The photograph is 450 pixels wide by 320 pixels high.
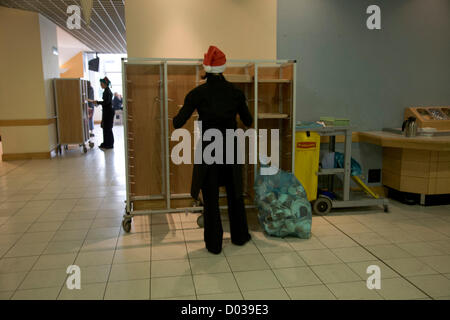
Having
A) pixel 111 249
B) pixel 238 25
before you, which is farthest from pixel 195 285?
pixel 238 25

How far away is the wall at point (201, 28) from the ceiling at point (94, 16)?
7.63ft

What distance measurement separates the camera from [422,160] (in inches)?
196

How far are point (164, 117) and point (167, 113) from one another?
16cm

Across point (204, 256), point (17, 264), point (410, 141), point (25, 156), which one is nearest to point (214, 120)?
point (204, 256)

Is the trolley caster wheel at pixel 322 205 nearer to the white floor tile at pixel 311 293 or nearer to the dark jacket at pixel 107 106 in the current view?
the white floor tile at pixel 311 293

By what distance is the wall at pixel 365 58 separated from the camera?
5109mm

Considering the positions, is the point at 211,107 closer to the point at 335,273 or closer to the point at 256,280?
the point at 256,280

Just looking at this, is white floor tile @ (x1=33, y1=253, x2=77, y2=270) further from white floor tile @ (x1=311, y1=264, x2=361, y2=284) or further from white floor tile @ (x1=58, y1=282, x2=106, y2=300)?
white floor tile @ (x1=311, y1=264, x2=361, y2=284)

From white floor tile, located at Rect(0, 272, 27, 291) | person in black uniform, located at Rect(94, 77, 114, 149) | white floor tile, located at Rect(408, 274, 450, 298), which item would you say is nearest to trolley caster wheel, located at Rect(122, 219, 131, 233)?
white floor tile, located at Rect(0, 272, 27, 291)

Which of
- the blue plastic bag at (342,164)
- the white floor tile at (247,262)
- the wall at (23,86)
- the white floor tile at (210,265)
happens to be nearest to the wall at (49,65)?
the wall at (23,86)

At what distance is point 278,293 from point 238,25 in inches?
135

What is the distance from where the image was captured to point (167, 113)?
4227 millimetres

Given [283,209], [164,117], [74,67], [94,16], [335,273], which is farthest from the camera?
[74,67]
